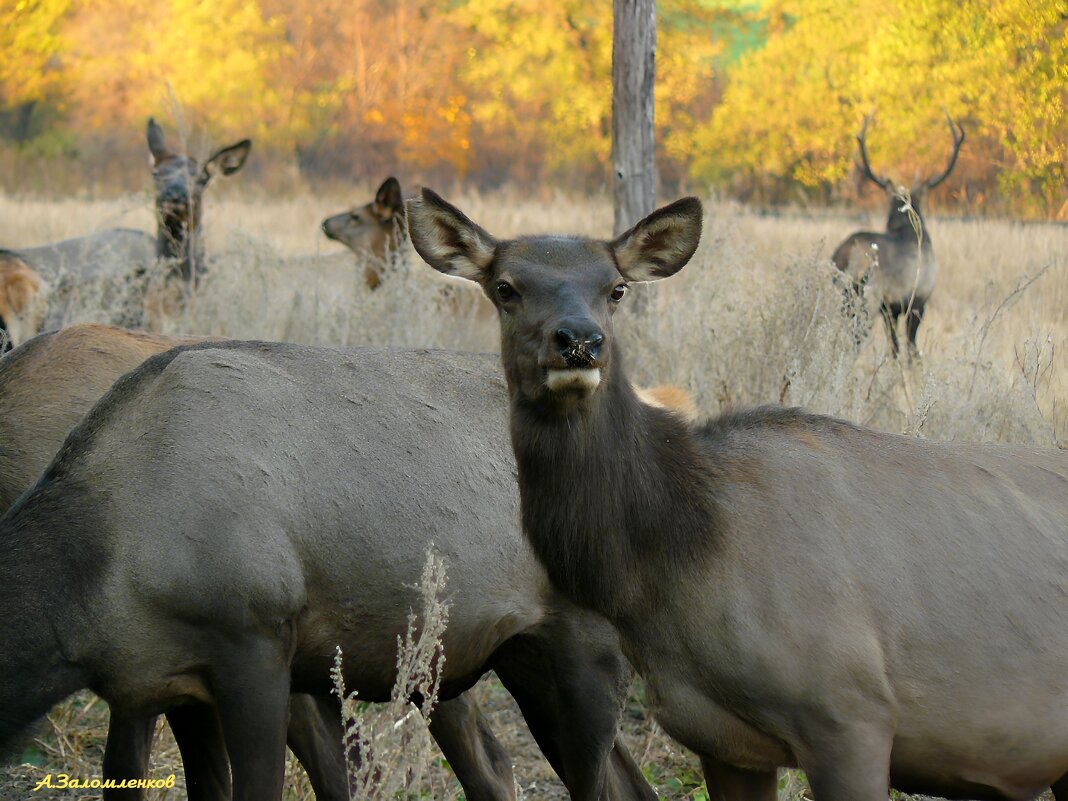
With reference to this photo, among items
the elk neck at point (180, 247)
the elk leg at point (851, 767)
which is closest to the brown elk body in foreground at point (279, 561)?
the elk leg at point (851, 767)

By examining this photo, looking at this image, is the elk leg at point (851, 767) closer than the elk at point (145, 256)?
Yes

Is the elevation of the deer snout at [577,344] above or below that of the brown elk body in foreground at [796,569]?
above

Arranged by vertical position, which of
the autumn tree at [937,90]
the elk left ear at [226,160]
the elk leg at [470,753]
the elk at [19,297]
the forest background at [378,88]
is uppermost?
the forest background at [378,88]

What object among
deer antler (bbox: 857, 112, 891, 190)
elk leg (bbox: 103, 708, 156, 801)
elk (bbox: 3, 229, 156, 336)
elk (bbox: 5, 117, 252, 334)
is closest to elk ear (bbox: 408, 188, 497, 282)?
elk leg (bbox: 103, 708, 156, 801)

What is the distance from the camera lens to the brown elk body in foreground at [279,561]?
4.07 metres

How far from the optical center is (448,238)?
4172mm

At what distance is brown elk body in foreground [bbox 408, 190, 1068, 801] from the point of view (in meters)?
3.40

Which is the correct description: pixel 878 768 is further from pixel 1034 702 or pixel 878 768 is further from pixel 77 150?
pixel 77 150

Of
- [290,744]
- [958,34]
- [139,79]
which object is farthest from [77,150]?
[290,744]

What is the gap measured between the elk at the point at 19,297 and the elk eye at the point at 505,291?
576 cm

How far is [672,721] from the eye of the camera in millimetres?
3533

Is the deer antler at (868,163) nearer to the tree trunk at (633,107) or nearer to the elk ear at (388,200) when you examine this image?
the tree trunk at (633,107)

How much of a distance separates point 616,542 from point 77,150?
1645 inches

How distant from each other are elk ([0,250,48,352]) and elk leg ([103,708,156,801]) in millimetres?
4645
